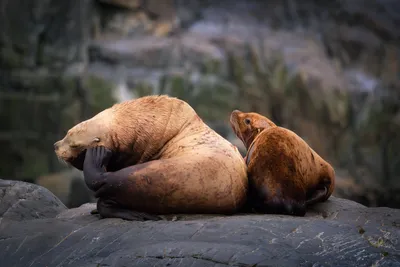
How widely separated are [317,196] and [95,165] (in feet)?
5.90

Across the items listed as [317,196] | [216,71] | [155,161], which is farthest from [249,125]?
[216,71]

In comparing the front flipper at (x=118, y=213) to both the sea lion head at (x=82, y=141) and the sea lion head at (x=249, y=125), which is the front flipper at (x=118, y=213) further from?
the sea lion head at (x=249, y=125)

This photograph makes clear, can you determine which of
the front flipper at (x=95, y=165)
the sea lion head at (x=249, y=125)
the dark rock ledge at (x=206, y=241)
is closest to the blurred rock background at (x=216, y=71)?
the sea lion head at (x=249, y=125)

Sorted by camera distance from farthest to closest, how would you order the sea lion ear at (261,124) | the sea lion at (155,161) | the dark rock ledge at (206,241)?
the sea lion ear at (261,124), the sea lion at (155,161), the dark rock ledge at (206,241)

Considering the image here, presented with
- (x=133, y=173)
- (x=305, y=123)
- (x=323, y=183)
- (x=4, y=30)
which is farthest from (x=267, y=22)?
(x=133, y=173)

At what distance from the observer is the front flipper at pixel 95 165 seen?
4207 mm

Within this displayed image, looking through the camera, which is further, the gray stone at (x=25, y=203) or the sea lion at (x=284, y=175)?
the gray stone at (x=25, y=203)

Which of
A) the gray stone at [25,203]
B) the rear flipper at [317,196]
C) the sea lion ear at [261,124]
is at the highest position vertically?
the sea lion ear at [261,124]

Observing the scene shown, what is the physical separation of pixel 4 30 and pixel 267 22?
664cm

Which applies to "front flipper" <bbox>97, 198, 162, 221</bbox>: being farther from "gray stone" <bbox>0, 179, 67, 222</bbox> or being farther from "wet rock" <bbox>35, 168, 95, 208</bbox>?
"wet rock" <bbox>35, 168, 95, 208</bbox>

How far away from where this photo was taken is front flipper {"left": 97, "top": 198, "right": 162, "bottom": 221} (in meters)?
4.21

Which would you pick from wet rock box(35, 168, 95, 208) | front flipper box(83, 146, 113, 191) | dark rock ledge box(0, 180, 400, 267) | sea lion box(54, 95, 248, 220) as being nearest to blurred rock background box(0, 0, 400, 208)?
wet rock box(35, 168, 95, 208)

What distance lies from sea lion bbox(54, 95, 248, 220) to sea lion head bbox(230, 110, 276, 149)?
806 mm

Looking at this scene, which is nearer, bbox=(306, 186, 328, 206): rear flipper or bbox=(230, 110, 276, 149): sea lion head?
bbox=(306, 186, 328, 206): rear flipper
